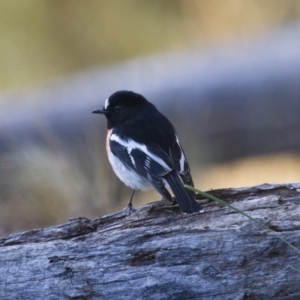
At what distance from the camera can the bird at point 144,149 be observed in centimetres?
403

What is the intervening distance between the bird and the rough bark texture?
37 centimetres

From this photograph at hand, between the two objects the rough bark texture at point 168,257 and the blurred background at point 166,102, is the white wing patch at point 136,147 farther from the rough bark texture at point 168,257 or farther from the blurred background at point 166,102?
the blurred background at point 166,102

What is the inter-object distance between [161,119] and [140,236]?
150 cm

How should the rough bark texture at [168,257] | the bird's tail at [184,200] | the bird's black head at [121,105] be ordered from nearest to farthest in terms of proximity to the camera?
the rough bark texture at [168,257] → the bird's tail at [184,200] → the bird's black head at [121,105]

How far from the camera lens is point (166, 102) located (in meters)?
7.01

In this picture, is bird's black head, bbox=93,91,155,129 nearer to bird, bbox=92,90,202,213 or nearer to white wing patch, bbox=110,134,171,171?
bird, bbox=92,90,202,213

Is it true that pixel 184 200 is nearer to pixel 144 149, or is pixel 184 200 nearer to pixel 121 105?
pixel 144 149

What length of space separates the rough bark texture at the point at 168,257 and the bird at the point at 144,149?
368mm

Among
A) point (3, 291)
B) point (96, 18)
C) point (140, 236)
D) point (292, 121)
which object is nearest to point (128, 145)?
point (140, 236)

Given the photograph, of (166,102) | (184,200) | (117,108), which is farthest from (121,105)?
(166,102)

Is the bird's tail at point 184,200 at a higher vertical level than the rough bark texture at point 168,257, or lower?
higher

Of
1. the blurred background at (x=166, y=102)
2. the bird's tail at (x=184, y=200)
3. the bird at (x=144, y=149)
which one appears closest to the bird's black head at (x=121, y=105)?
the bird at (x=144, y=149)

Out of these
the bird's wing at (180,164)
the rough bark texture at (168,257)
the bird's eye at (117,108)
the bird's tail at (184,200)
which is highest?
the bird's eye at (117,108)

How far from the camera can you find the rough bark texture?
3.01 m
